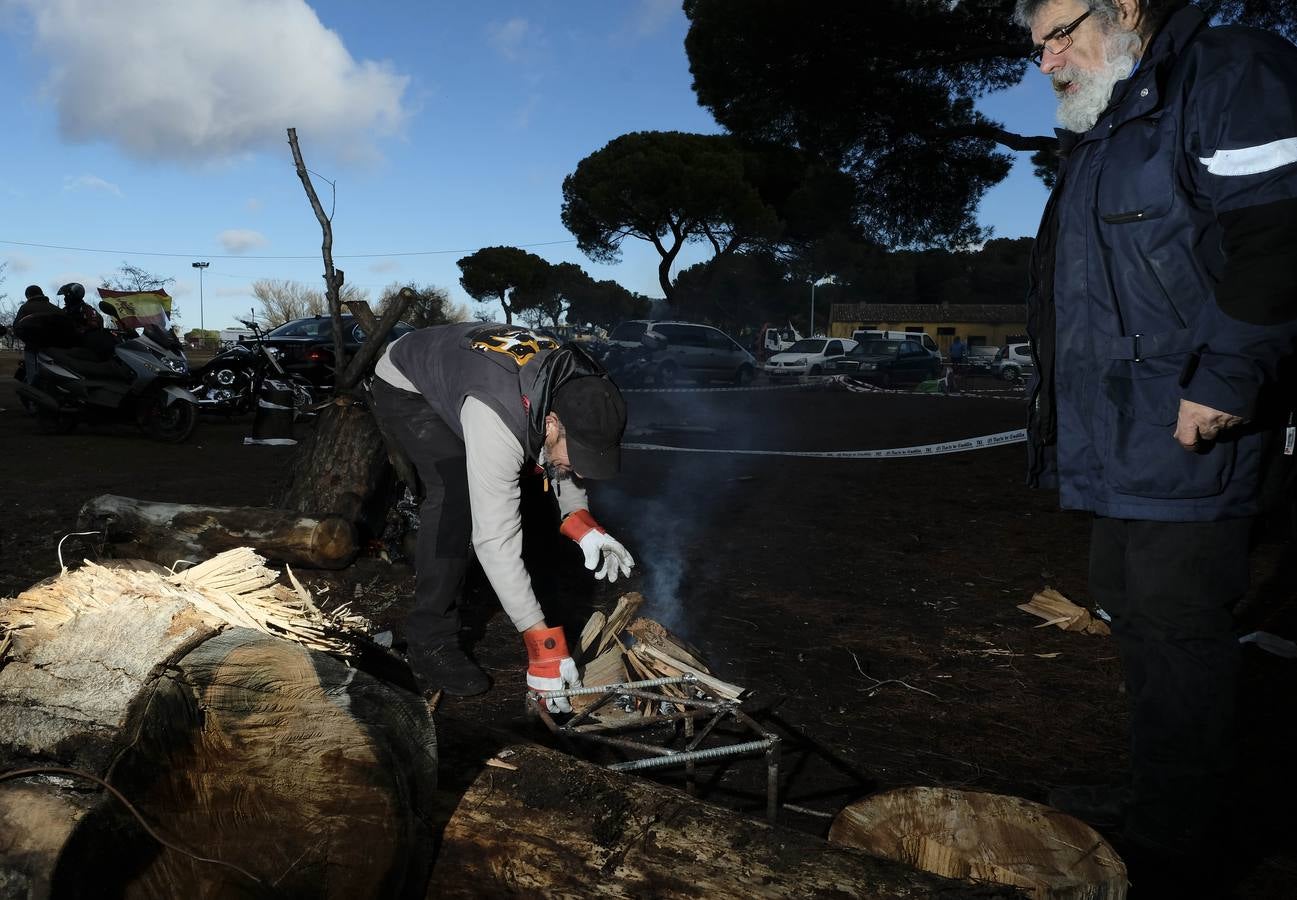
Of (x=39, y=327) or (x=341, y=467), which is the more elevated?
(x=39, y=327)

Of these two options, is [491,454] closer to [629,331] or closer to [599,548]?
[599,548]

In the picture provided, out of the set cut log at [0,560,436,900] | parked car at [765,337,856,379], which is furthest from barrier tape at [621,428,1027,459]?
parked car at [765,337,856,379]

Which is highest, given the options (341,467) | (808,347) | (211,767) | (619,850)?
(808,347)

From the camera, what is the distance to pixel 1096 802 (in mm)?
2184

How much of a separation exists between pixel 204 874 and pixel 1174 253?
220cm

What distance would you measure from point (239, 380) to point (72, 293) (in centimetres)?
202

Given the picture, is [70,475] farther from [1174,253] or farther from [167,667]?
[1174,253]

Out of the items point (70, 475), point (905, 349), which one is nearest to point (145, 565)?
point (70, 475)

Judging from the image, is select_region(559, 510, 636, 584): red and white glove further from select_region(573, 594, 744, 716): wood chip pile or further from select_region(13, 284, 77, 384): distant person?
select_region(13, 284, 77, 384): distant person

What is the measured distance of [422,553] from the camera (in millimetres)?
3262

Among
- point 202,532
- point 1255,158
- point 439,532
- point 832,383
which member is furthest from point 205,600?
point 832,383

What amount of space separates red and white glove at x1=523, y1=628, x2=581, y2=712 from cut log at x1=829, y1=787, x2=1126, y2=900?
1.19m

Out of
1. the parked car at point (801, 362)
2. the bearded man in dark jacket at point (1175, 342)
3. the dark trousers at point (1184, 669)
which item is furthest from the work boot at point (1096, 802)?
the parked car at point (801, 362)

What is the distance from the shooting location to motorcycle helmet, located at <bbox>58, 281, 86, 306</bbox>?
9070 millimetres
